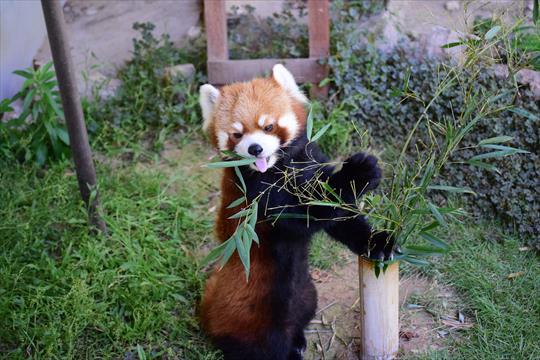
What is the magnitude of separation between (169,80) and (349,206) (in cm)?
229

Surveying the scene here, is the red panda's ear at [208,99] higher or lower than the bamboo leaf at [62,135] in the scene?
higher

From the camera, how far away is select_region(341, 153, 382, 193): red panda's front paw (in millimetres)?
2740

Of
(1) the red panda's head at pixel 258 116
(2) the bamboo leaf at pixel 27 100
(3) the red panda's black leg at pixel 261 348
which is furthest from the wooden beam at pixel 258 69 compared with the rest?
(3) the red panda's black leg at pixel 261 348

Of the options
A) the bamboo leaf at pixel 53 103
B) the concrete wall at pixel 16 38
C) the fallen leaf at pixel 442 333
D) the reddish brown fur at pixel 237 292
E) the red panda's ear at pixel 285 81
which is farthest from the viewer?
the concrete wall at pixel 16 38

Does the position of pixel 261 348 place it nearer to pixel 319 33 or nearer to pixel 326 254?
pixel 326 254

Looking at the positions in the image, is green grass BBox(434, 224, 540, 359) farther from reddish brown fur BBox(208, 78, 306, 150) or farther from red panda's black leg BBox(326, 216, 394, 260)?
reddish brown fur BBox(208, 78, 306, 150)

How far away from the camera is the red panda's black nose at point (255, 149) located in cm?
276

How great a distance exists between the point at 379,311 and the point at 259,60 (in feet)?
7.40

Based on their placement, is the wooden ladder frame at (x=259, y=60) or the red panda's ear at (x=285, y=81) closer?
the red panda's ear at (x=285, y=81)

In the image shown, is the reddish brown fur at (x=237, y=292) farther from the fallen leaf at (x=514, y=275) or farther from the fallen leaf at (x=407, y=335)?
the fallen leaf at (x=514, y=275)

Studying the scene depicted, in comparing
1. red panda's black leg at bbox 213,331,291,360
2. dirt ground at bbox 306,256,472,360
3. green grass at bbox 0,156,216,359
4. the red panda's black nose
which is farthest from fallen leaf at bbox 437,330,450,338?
the red panda's black nose

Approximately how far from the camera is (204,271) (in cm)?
364

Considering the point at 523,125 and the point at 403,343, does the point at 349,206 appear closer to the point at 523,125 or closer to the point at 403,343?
the point at 403,343

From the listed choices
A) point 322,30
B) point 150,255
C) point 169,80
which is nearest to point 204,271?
point 150,255
